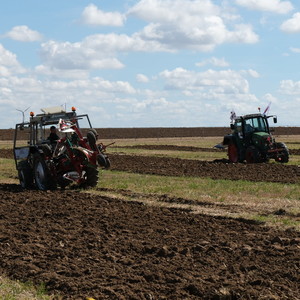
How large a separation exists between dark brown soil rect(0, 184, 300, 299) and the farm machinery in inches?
144

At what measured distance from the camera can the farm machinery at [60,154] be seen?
17.4 metres

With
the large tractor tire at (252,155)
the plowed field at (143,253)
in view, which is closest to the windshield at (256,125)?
the large tractor tire at (252,155)

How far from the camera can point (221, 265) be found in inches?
335

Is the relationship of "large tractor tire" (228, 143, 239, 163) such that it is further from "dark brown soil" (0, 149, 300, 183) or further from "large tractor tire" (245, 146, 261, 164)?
"dark brown soil" (0, 149, 300, 183)

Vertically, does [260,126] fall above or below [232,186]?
above

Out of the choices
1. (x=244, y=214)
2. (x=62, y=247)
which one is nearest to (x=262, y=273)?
(x=62, y=247)

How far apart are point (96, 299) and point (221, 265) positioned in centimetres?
205

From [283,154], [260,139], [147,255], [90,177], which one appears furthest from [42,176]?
[283,154]

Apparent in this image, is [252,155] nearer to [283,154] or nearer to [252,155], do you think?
[252,155]

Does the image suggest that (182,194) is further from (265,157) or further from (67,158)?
(265,157)

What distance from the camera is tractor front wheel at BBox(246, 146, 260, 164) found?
27.2 metres

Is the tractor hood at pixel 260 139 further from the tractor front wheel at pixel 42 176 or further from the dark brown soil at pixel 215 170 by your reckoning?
the tractor front wheel at pixel 42 176

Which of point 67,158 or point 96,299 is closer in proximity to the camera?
point 96,299

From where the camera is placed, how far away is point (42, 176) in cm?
1817
